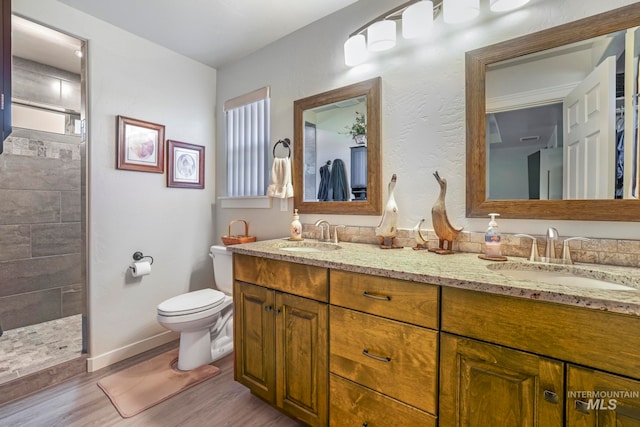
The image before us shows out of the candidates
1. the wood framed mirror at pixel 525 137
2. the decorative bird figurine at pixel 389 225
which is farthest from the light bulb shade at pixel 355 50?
the decorative bird figurine at pixel 389 225

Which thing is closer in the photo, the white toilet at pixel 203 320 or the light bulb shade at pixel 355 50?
the light bulb shade at pixel 355 50

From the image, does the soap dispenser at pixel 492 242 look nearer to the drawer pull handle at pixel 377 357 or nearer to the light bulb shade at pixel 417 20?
the drawer pull handle at pixel 377 357

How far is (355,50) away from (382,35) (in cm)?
19

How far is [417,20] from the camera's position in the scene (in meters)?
1.53

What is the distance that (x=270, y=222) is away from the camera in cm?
235

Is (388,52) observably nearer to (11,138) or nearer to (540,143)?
(540,143)

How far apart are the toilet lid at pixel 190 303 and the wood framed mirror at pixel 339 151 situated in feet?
2.93

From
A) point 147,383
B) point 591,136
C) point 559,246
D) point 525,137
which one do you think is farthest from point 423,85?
point 147,383

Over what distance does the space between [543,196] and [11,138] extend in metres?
3.85

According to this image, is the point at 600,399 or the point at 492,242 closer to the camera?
the point at 600,399

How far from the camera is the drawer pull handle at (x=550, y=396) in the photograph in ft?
2.67

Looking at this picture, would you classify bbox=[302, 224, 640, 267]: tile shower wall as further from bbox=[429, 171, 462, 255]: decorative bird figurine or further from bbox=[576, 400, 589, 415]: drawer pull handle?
bbox=[576, 400, 589, 415]: drawer pull handle

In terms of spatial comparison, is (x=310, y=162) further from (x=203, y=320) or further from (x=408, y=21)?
(x=203, y=320)

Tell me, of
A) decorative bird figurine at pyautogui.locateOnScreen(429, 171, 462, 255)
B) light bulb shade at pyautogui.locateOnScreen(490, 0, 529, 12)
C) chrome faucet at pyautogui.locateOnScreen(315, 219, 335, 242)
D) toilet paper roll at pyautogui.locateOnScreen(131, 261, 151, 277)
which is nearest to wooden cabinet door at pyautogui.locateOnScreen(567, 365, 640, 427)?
decorative bird figurine at pyautogui.locateOnScreen(429, 171, 462, 255)
